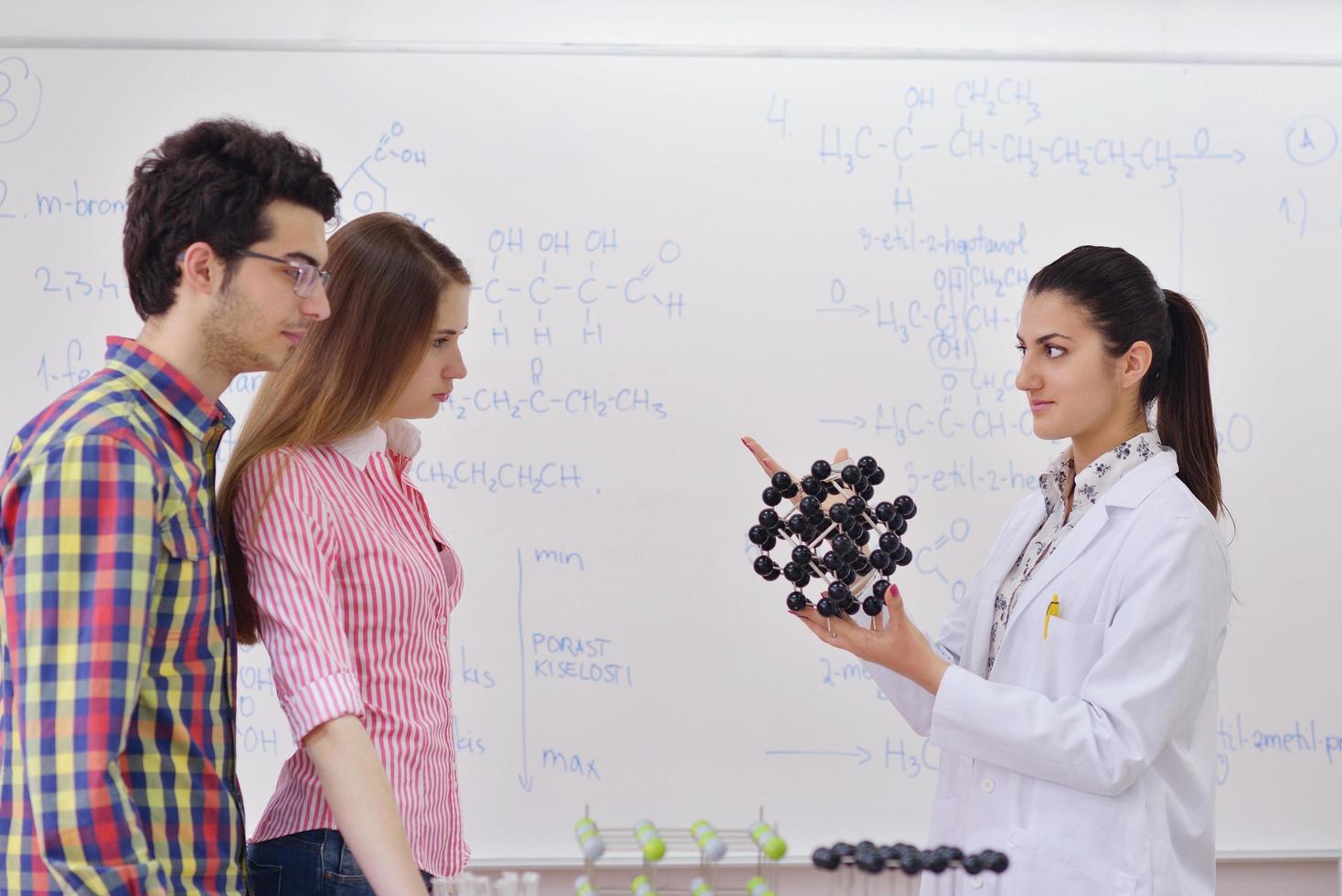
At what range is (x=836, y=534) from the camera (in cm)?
131

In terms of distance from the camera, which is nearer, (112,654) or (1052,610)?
(112,654)

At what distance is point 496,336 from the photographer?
7.81 feet

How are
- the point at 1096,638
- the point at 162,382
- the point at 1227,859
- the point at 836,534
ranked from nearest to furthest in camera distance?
the point at 162,382, the point at 836,534, the point at 1096,638, the point at 1227,859

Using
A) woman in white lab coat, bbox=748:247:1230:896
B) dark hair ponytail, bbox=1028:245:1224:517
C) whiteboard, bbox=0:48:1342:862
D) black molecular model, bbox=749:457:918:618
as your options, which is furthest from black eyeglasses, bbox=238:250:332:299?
whiteboard, bbox=0:48:1342:862

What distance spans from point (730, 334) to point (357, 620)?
1.33 metres

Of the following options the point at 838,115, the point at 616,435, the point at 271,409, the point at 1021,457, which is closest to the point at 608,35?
the point at 838,115

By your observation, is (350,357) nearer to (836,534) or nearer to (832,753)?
(836,534)

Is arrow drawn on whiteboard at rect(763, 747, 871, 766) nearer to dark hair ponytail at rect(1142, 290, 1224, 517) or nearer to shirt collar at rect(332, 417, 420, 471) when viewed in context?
dark hair ponytail at rect(1142, 290, 1224, 517)

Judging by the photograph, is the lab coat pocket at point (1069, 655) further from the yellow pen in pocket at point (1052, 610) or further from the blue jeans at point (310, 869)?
the blue jeans at point (310, 869)

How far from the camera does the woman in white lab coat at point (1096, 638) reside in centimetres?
134

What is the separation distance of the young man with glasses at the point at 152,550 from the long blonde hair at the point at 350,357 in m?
0.08

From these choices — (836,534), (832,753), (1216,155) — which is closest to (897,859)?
(836,534)

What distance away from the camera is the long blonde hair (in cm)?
125

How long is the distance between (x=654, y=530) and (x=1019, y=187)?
41.6 inches
